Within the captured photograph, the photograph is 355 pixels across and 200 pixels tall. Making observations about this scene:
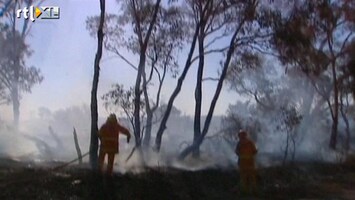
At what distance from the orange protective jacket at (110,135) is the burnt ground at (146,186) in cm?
84

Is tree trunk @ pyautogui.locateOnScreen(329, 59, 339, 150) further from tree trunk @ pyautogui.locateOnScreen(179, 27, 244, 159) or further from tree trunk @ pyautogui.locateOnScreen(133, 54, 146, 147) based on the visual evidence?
tree trunk @ pyautogui.locateOnScreen(133, 54, 146, 147)

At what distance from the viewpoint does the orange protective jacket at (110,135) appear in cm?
1718

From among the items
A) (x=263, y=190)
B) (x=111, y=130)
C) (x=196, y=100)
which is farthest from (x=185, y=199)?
(x=196, y=100)

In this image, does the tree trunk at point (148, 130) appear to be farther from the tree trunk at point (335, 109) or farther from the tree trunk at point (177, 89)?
the tree trunk at point (335, 109)

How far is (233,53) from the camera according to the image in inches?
1172

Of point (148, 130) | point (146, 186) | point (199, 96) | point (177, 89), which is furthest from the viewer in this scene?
point (199, 96)

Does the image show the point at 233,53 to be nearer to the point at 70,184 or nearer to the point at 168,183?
the point at 168,183

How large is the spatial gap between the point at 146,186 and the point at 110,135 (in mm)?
1885

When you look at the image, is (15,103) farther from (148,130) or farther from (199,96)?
(199,96)

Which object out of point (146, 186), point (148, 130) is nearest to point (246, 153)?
point (146, 186)

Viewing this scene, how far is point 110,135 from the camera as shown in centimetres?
1728

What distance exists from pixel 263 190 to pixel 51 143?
13684 millimetres

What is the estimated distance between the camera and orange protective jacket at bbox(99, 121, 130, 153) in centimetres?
1718

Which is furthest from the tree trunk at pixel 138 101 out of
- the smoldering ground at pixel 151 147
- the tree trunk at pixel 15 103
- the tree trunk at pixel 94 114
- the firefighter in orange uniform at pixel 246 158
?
the tree trunk at pixel 15 103
